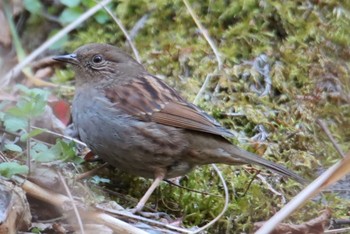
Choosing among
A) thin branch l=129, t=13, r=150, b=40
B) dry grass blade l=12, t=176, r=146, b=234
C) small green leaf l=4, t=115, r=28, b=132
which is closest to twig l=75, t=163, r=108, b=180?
dry grass blade l=12, t=176, r=146, b=234

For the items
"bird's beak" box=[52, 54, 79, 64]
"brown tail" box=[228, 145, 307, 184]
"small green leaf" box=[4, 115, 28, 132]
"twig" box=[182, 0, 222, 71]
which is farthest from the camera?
"twig" box=[182, 0, 222, 71]

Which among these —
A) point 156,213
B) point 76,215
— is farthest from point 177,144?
point 76,215

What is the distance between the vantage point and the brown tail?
3994 mm

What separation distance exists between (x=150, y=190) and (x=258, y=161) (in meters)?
0.57

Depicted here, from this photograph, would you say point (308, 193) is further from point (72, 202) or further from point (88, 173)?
point (88, 173)

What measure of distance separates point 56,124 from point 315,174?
153cm

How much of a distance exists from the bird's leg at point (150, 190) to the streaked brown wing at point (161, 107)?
274 mm

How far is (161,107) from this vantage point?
13.7 feet

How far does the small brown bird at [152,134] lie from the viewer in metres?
4.03

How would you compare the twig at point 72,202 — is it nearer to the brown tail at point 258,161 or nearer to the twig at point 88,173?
the twig at point 88,173

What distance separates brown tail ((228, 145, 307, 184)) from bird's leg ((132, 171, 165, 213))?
1.26 feet

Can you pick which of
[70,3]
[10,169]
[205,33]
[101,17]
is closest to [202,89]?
[205,33]

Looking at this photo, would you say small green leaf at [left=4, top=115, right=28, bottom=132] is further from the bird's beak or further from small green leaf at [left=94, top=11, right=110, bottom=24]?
small green leaf at [left=94, top=11, right=110, bottom=24]

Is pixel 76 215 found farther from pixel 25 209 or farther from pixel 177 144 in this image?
pixel 177 144
